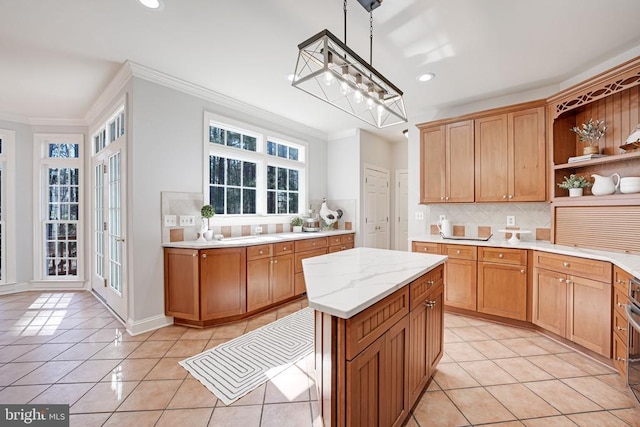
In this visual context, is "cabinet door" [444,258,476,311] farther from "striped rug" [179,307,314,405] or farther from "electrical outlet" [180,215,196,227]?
"electrical outlet" [180,215,196,227]

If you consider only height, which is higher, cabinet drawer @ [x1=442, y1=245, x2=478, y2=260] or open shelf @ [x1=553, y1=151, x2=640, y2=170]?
open shelf @ [x1=553, y1=151, x2=640, y2=170]

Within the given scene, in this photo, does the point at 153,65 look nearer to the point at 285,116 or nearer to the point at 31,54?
the point at 31,54

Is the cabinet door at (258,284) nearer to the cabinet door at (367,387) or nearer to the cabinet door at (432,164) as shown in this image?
the cabinet door at (367,387)

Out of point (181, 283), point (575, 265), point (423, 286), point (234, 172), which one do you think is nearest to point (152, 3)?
point (234, 172)

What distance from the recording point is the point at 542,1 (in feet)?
6.12

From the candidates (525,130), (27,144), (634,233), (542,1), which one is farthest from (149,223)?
(634,233)

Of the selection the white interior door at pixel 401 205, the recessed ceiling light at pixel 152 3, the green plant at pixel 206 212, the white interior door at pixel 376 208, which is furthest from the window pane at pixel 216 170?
the white interior door at pixel 401 205

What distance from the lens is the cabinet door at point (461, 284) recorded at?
10.1 ft

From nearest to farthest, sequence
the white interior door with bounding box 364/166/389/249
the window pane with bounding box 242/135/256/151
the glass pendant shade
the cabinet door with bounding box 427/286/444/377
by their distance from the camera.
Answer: the glass pendant shade → the cabinet door with bounding box 427/286/444/377 → the window pane with bounding box 242/135/256/151 → the white interior door with bounding box 364/166/389/249

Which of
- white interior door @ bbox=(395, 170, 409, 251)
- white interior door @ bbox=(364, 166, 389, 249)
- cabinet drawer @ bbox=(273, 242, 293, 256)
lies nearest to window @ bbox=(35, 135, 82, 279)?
cabinet drawer @ bbox=(273, 242, 293, 256)

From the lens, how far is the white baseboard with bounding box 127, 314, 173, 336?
274 cm

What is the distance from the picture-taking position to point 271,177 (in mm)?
4371

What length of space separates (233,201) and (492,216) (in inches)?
138

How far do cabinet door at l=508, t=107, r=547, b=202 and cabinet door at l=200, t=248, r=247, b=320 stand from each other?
3232mm
